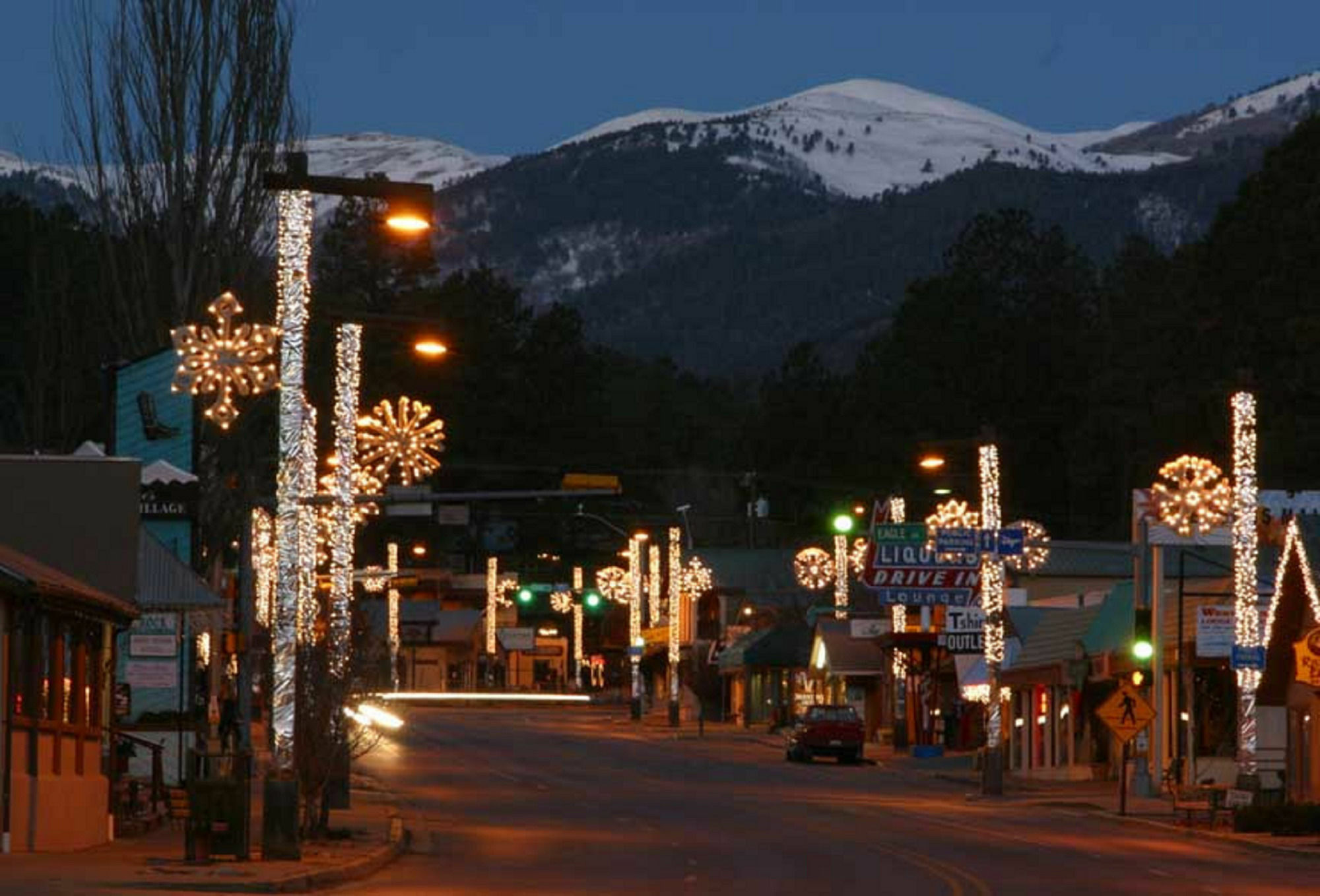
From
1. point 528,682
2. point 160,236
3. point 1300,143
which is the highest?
point 1300,143

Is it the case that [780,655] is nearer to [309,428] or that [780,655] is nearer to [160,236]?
[160,236]

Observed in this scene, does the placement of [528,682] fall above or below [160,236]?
below

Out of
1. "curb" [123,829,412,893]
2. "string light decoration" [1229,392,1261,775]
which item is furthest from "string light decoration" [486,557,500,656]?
"curb" [123,829,412,893]

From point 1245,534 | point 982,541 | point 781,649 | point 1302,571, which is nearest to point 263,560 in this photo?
point 982,541

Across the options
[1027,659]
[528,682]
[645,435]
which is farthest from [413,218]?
[528,682]

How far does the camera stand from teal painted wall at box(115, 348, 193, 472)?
52406 millimetres

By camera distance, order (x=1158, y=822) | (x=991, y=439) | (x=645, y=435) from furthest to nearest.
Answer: (x=645, y=435) < (x=991, y=439) < (x=1158, y=822)

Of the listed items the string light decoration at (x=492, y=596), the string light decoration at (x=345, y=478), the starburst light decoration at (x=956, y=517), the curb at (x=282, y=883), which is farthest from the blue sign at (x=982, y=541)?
the string light decoration at (x=492, y=596)

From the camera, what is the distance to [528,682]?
530ft

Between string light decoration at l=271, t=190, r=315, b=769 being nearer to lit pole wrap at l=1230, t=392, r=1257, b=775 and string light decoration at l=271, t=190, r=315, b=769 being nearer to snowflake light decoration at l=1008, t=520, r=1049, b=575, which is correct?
lit pole wrap at l=1230, t=392, r=1257, b=775

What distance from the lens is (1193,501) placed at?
4628cm

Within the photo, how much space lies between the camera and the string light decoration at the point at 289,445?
29.5 metres

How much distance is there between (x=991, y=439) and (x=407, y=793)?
50.1 feet

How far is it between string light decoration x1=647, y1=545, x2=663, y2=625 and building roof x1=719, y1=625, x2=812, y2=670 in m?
11.8
